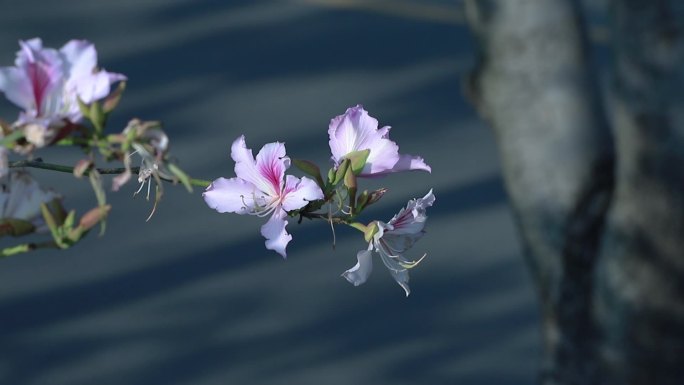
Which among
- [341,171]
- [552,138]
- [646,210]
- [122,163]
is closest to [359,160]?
[341,171]

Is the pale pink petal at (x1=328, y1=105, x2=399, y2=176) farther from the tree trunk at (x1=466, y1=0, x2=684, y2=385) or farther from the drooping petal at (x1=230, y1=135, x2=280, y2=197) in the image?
the tree trunk at (x1=466, y1=0, x2=684, y2=385)

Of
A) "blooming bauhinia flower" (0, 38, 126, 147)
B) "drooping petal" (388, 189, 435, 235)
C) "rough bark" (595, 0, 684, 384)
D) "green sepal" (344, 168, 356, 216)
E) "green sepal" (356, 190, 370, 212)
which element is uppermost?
"blooming bauhinia flower" (0, 38, 126, 147)

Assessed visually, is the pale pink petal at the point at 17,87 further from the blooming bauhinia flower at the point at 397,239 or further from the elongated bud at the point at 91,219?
the blooming bauhinia flower at the point at 397,239

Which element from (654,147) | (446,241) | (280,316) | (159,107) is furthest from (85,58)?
(159,107)

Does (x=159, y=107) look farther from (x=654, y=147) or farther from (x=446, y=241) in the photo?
(x=654, y=147)

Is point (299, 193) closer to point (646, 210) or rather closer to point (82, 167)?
point (82, 167)

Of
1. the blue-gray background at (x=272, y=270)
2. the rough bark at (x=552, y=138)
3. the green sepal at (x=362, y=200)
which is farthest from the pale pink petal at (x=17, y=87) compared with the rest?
the blue-gray background at (x=272, y=270)

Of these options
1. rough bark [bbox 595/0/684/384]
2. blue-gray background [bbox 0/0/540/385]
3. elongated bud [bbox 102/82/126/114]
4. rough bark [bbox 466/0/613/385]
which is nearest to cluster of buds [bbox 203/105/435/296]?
elongated bud [bbox 102/82/126/114]
